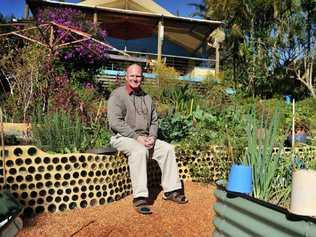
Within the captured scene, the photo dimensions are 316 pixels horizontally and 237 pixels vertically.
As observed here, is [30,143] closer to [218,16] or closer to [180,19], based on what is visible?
[180,19]

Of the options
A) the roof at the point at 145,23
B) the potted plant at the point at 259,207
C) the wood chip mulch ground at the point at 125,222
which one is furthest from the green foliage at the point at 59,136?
the roof at the point at 145,23

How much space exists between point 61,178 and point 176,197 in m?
1.18

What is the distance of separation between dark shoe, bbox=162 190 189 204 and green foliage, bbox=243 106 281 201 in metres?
1.81

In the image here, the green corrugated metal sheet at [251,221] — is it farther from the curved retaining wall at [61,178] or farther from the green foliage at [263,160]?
the curved retaining wall at [61,178]

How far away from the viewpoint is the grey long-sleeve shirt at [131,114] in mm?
5190

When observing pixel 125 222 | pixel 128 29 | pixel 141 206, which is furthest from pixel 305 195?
pixel 128 29

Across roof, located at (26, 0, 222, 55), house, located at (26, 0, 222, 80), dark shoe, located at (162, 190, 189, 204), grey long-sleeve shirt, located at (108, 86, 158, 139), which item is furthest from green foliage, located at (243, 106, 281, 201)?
roof, located at (26, 0, 222, 55)

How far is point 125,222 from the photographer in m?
4.43

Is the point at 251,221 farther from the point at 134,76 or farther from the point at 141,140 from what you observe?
the point at 134,76

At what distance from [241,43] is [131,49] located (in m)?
4.88

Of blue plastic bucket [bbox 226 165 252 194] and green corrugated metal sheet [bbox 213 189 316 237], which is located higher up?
blue plastic bucket [bbox 226 165 252 194]

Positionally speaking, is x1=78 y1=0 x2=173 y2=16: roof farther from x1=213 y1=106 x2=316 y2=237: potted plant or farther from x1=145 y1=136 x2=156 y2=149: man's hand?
x1=213 y1=106 x2=316 y2=237: potted plant

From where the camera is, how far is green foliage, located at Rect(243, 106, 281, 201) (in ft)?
10.8

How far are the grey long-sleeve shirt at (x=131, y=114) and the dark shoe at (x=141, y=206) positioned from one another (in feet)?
2.27
